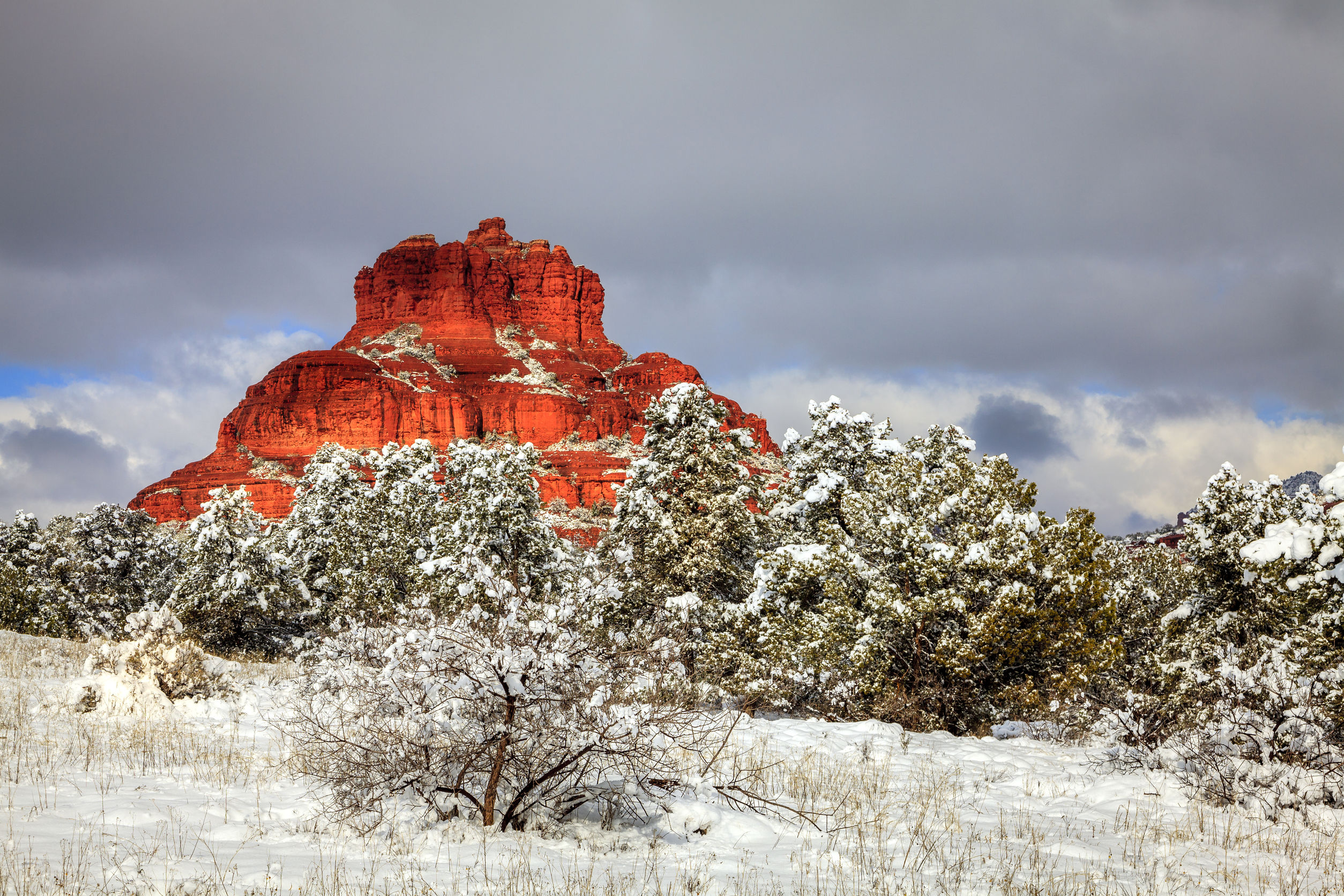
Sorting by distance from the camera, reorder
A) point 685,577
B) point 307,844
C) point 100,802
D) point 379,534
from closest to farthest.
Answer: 1. point 307,844
2. point 100,802
3. point 685,577
4. point 379,534

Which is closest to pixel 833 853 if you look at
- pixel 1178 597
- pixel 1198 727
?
pixel 1198 727

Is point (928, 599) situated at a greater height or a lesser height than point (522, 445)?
lesser

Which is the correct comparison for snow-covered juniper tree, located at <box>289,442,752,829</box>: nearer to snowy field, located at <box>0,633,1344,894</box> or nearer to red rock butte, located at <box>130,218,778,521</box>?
snowy field, located at <box>0,633,1344,894</box>

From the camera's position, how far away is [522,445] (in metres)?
26.6

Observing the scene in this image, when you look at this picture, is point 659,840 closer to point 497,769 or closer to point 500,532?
point 497,769

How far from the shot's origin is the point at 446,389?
156125 mm

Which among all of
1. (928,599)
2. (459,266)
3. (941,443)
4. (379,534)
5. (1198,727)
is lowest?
(1198,727)

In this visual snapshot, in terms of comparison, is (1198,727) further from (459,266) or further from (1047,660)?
(459,266)

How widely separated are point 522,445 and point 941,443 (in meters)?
13.0

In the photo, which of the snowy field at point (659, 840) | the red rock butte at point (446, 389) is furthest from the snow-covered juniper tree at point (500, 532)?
the red rock butte at point (446, 389)

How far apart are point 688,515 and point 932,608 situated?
26.0 feet

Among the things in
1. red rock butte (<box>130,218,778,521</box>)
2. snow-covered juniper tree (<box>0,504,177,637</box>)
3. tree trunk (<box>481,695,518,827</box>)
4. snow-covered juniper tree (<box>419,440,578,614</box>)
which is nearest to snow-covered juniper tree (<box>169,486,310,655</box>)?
snow-covered juniper tree (<box>0,504,177,637</box>)

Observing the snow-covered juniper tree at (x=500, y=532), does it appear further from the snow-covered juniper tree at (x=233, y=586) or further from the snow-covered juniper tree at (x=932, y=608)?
the snow-covered juniper tree at (x=932, y=608)

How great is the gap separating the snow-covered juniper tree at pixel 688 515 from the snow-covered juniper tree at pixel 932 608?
7.72ft
